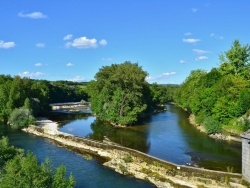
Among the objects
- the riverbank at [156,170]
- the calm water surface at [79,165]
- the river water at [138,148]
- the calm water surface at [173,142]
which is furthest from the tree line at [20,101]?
the riverbank at [156,170]

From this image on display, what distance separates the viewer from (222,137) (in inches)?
2019

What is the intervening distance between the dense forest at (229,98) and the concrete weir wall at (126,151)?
20106mm

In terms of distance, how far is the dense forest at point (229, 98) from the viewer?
5325cm

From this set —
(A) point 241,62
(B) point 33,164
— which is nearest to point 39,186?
(B) point 33,164

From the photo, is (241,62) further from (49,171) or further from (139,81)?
(49,171)

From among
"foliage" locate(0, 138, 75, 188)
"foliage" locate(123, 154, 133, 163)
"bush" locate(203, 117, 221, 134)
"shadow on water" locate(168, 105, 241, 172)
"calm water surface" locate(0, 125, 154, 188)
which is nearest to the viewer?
"foliage" locate(0, 138, 75, 188)

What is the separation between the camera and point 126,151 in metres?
38.6

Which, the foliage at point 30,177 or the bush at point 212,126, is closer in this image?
the foliage at point 30,177

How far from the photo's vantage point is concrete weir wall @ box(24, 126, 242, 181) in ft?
97.5

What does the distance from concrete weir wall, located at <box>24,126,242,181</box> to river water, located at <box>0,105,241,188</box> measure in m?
2.23

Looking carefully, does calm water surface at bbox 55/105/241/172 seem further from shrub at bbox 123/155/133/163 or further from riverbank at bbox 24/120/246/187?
shrub at bbox 123/155/133/163

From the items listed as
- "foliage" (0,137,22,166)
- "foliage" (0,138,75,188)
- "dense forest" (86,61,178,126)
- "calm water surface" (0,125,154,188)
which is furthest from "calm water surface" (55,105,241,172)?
"foliage" (0,138,75,188)

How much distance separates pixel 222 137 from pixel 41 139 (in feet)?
93.0

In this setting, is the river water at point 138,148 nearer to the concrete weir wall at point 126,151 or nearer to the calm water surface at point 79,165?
the calm water surface at point 79,165
